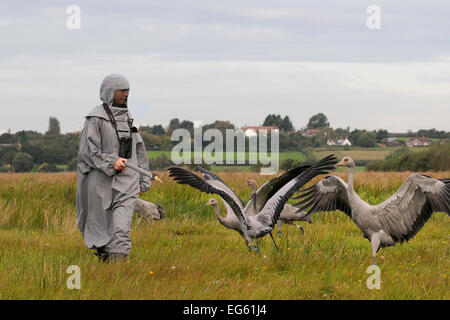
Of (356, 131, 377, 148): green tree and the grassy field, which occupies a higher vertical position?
(356, 131, 377, 148): green tree

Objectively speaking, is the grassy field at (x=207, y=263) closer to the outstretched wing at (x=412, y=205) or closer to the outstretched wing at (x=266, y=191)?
the outstretched wing at (x=412, y=205)

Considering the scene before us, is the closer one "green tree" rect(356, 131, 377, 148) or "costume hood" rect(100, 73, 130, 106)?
"costume hood" rect(100, 73, 130, 106)

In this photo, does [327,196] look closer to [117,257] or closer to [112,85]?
[117,257]

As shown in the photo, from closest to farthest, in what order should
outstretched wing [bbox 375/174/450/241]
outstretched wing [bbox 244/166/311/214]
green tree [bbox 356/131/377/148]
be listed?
outstretched wing [bbox 375/174/450/241] → outstretched wing [bbox 244/166/311/214] → green tree [bbox 356/131/377/148]

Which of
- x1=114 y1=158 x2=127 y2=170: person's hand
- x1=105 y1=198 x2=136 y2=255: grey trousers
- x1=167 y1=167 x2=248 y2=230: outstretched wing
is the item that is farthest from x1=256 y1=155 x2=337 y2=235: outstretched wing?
x1=114 y1=158 x2=127 y2=170: person's hand

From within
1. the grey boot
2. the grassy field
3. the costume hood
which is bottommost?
the grassy field

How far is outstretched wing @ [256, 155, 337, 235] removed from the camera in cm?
878

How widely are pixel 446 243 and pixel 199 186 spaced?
586 centimetres

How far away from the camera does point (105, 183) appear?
26.5ft

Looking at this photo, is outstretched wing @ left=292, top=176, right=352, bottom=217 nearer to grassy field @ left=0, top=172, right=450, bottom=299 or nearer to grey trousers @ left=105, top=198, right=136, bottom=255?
grassy field @ left=0, top=172, right=450, bottom=299

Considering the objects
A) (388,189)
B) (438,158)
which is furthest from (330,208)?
(438,158)

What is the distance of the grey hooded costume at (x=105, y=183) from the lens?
7883 mm

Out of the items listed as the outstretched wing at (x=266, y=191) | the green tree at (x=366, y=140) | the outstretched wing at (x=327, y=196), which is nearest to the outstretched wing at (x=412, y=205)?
the outstretched wing at (x=327, y=196)

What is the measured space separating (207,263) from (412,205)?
334 centimetres
